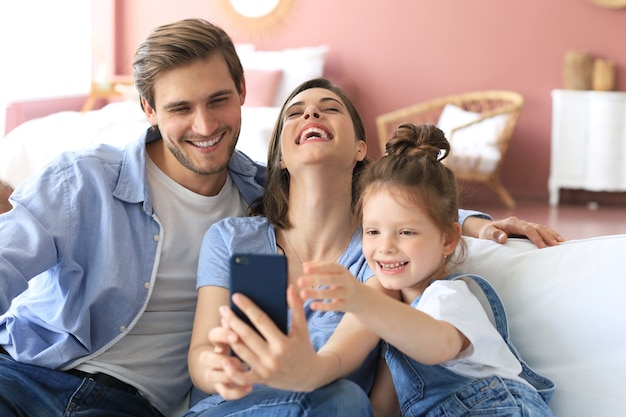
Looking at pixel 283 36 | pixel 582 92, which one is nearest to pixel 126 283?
pixel 582 92

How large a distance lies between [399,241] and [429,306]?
16cm

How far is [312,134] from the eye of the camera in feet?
6.49

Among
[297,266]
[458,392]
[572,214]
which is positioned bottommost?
[572,214]

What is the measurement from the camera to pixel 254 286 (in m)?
1.37

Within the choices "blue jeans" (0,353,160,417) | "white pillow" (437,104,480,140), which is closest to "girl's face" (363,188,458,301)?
"blue jeans" (0,353,160,417)

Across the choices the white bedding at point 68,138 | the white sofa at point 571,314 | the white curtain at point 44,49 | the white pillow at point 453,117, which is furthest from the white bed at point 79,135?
the white sofa at point 571,314

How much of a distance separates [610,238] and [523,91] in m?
5.06

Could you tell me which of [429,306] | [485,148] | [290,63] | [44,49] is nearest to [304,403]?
[429,306]

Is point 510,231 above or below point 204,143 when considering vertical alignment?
below

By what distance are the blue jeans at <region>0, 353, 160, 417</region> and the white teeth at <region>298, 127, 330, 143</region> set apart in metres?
→ 0.68

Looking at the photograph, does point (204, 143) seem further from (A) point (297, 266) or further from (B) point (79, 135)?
(B) point (79, 135)

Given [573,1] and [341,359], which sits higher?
[573,1]

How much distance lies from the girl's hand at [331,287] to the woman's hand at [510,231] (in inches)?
27.8

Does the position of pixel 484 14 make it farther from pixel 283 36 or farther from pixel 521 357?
pixel 521 357
